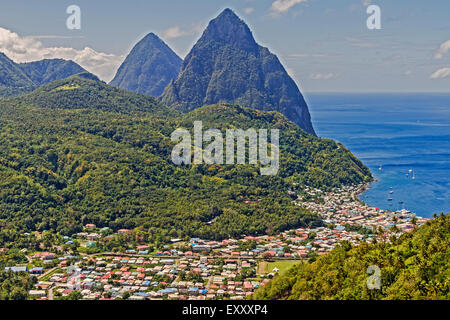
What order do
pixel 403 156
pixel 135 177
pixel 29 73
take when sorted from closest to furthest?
pixel 135 177
pixel 403 156
pixel 29 73

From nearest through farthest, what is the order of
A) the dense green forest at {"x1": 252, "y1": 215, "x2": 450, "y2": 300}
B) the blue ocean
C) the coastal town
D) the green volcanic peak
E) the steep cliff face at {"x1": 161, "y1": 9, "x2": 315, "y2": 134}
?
the dense green forest at {"x1": 252, "y1": 215, "x2": 450, "y2": 300}, the coastal town, the blue ocean, the green volcanic peak, the steep cliff face at {"x1": 161, "y1": 9, "x2": 315, "y2": 134}

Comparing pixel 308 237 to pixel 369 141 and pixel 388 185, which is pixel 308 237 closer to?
pixel 388 185

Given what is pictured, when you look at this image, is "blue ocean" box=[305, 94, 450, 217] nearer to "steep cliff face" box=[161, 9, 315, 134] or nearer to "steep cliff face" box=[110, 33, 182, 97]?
"steep cliff face" box=[161, 9, 315, 134]

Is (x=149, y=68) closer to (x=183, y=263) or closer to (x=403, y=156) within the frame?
(x=403, y=156)

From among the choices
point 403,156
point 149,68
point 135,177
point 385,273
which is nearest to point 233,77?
point 149,68

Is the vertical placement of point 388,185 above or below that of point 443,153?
below

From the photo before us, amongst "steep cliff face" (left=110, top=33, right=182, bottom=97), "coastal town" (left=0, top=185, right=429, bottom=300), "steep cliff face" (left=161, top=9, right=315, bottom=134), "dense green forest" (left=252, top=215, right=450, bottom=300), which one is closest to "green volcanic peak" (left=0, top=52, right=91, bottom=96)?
"steep cliff face" (left=110, top=33, right=182, bottom=97)
